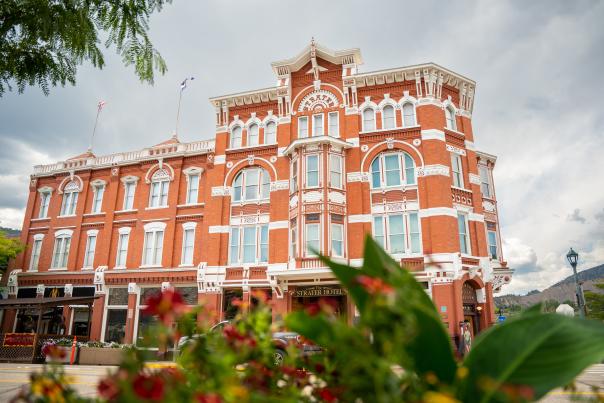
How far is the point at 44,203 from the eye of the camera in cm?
3042

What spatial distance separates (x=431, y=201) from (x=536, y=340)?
65.3 ft

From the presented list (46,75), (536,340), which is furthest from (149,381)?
(46,75)

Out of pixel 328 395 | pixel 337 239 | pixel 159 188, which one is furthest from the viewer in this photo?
pixel 159 188

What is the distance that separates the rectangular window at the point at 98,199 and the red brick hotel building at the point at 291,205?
153 mm

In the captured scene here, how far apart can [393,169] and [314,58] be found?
788 centimetres

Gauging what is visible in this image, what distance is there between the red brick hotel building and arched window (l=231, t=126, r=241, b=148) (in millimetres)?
150

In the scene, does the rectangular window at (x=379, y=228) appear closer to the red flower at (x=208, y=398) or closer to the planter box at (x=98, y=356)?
the planter box at (x=98, y=356)

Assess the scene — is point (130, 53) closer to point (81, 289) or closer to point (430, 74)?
point (430, 74)

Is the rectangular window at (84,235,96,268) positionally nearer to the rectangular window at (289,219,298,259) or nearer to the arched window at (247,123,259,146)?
the arched window at (247,123,259,146)

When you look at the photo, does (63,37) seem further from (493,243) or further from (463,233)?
(493,243)

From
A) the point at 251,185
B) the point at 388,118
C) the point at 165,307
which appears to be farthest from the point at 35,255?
the point at 165,307

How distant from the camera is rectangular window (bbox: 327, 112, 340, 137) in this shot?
77.0ft

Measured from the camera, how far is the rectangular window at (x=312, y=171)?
72.8ft

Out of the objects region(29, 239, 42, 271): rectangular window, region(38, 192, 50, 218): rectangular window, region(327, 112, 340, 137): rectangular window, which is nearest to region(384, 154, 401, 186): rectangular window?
region(327, 112, 340, 137): rectangular window
